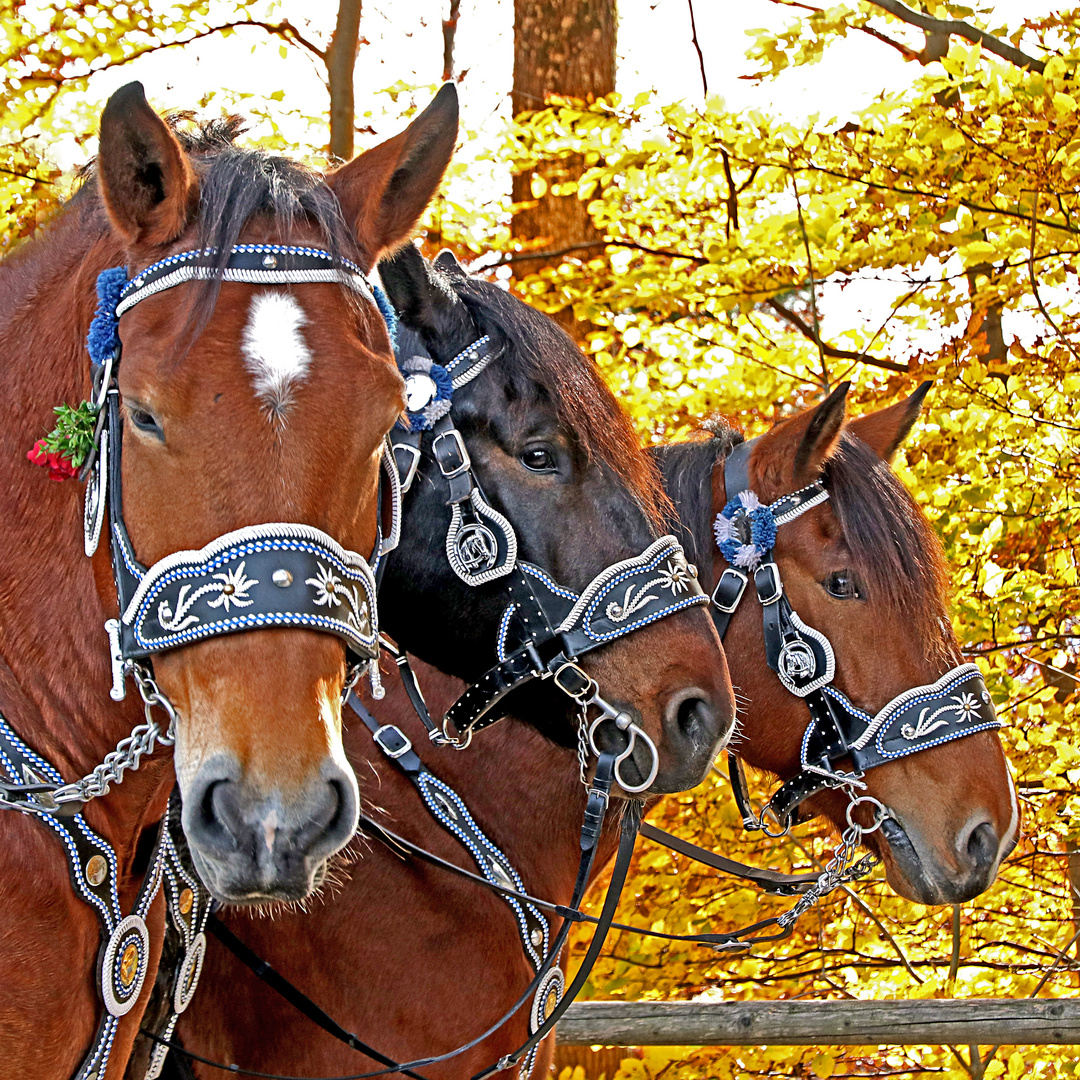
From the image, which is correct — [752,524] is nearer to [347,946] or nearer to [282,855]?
[347,946]

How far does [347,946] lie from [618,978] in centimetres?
→ 249

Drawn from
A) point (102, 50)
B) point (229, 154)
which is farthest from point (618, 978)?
point (102, 50)

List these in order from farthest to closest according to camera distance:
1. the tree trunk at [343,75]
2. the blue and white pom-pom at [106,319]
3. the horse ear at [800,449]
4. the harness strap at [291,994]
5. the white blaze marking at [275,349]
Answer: the tree trunk at [343,75] < the horse ear at [800,449] < the harness strap at [291,994] < the blue and white pom-pom at [106,319] < the white blaze marking at [275,349]

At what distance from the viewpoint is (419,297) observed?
9.89 feet

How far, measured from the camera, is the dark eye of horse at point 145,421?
1.87 m

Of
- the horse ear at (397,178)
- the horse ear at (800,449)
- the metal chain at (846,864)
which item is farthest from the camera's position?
the horse ear at (800,449)

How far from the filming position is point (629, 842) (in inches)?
128

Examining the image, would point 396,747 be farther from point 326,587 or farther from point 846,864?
point 846,864

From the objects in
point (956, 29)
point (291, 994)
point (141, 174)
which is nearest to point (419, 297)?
point (141, 174)

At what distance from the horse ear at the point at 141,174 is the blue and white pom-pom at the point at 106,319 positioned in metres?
0.07

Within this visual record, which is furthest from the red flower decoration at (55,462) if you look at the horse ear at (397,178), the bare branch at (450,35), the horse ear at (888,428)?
the bare branch at (450,35)

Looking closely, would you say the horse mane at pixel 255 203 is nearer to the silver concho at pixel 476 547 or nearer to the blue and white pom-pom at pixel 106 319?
the blue and white pom-pom at pixel 106 319

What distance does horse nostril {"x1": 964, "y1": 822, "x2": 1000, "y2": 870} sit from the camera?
334 cm

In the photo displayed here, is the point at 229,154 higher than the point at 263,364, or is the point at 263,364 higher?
the point at 229,154
